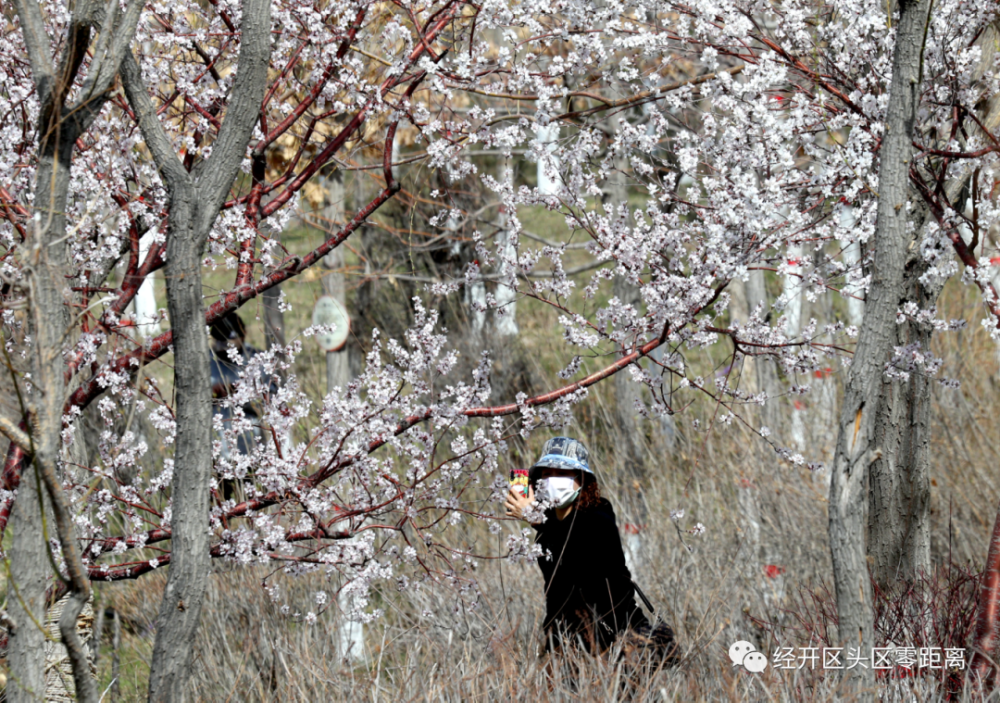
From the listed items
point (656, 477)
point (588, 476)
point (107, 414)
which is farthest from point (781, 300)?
point (656, 477)

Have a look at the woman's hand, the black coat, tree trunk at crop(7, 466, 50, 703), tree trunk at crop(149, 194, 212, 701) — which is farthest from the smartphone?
tree trunk at crop(7, 466, 50, 703)

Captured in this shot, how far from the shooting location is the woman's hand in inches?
148

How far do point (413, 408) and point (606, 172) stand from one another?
1.34m

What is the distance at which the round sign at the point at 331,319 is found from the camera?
237 inches

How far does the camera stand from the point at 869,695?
2959 mm

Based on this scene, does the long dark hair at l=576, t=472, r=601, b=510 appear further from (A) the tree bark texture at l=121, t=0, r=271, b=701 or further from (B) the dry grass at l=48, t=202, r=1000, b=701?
(A) the tree bark texture at l=121, t=0, r=271, b=701

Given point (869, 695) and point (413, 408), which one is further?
point (413, 408)

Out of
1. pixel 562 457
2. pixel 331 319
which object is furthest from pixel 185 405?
pixel 331 319

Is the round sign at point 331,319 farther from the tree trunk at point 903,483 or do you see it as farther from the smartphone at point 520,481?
the tree trunk at point 903,483

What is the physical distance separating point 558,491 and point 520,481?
173 millimetres

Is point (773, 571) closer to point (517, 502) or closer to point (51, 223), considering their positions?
point (517, 502)

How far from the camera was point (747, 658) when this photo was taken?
3.55m

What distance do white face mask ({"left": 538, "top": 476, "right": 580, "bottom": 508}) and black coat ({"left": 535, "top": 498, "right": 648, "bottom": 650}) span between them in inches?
2.9

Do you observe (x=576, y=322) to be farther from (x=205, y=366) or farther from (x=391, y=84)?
(x=205, y=366)
